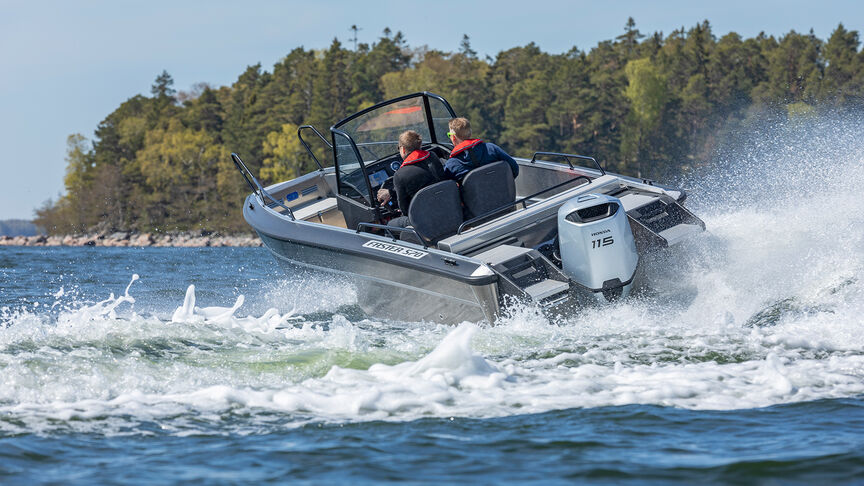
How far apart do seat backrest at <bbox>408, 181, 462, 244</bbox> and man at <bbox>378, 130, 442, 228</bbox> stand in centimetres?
14

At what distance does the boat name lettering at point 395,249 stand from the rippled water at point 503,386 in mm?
536

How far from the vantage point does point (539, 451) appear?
12.1 feet

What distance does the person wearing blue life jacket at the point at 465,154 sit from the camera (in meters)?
7.39

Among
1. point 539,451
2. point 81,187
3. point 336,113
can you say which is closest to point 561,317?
point 539,451

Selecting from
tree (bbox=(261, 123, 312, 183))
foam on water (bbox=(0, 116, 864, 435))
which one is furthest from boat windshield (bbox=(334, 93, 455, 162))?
tree (bbox=(261, 123, 312, 183))

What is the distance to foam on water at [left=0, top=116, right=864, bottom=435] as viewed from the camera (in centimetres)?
439

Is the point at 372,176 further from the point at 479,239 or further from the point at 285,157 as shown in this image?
the point at 285,157

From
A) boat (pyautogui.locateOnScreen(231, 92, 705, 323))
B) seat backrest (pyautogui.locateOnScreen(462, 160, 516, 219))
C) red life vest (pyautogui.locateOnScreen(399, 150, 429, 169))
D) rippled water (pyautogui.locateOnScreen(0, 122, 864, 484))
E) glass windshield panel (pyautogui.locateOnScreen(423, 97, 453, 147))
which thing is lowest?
rippled water (pyautogui.locateOnScreen(0, 122, 864, 484))

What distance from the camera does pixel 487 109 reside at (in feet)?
227

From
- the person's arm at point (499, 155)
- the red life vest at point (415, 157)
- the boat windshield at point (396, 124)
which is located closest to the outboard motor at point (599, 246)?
the person's arm at point (499, 155)

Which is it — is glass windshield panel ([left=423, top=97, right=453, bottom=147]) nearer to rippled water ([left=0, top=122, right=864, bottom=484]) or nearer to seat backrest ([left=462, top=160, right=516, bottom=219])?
seat backrest ([left=462, top=160, right=516, bottom=219])

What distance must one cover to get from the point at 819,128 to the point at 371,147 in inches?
1707

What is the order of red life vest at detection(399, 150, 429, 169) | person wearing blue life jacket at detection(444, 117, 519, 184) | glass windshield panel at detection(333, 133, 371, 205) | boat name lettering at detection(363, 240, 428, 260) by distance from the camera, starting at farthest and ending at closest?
glass windshield panel at detection(333, 133, 371, 205), person wearing blue life jacket at detection(444, 117, 519, 184), red life vest at detection(399, 150, 429, 169), boat name lettering at detection(363, 240, 428, 260)

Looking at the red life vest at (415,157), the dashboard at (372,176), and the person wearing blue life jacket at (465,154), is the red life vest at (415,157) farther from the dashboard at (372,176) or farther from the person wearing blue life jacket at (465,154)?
the dashboard at (372,176)
